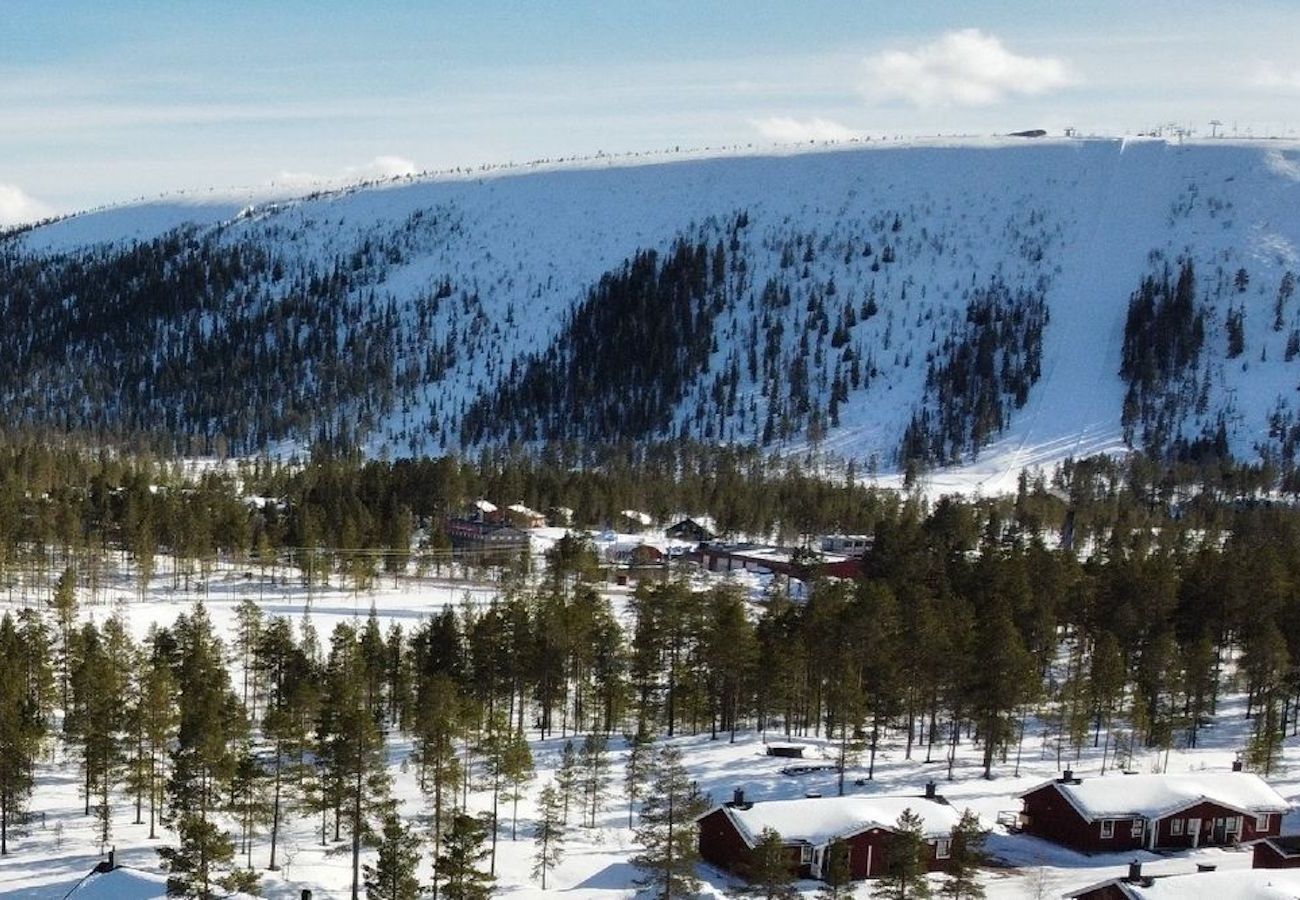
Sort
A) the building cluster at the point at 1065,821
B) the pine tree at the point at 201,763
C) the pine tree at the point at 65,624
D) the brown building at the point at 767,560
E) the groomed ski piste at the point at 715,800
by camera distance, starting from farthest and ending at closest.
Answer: the brown building at the point at 767,560, the pine tree at the point at 65,624, the building cluster at the point at 1065,821, the groomed ski piste at the point at 715,800, the pine tree at the point at 201,763

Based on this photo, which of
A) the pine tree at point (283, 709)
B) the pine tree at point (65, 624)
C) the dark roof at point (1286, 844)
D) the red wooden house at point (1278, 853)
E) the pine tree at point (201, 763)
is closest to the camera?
the pine tree at point (201, 763)

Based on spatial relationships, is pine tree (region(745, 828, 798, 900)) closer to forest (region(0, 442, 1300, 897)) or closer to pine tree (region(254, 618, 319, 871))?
forest (region(0, 442, 1300, 897))

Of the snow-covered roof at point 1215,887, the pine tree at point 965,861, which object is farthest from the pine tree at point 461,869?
the snow-covered roof at point 1215,887

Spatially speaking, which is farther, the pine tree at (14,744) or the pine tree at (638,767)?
the pine tree at (638,767)

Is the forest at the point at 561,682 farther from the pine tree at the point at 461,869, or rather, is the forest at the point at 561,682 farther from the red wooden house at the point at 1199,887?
the red wooden house at the point at 1199,887

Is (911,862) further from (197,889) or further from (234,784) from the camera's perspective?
(234,784)

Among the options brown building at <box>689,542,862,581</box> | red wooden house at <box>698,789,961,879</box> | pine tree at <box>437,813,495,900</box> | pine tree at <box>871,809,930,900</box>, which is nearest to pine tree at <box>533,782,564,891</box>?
red wooden house at <box>698,789,961,879</box>

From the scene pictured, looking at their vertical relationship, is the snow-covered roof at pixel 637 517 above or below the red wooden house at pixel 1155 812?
above
